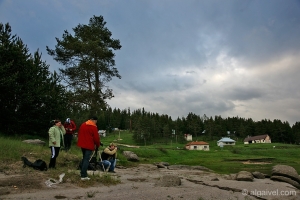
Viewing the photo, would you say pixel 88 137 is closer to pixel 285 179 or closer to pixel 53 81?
pixel 285 179

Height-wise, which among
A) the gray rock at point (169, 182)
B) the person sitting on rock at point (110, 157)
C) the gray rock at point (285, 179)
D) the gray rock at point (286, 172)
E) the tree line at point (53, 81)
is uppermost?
the tree line at point (53, 81)

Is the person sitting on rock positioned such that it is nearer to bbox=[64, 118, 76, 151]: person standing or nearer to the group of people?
the group of people

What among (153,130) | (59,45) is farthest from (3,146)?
(153,130)

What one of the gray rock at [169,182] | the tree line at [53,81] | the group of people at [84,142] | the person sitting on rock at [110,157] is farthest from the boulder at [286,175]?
the tree line at [53,81]

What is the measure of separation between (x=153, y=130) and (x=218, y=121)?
5372 cm

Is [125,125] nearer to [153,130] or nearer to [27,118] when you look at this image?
[153,130]

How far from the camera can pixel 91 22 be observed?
3259 cm

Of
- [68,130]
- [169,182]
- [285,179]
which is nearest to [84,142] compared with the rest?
[169,182]

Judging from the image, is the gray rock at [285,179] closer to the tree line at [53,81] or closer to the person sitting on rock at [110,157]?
the person sitting on rock at [110,157]

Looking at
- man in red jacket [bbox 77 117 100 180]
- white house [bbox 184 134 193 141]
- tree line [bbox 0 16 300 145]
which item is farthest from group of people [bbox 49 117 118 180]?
white house [bbox 184 134 193 141]

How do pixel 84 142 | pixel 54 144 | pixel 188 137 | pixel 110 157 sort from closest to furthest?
pixel 84 142 → pixel 54 144 → pixel 110 157 → pixel 188 137

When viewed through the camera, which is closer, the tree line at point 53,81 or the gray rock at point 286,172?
the gray rock at point 286,172

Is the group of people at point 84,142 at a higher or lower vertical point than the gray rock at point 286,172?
higher

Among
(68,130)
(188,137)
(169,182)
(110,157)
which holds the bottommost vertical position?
(169,182)
